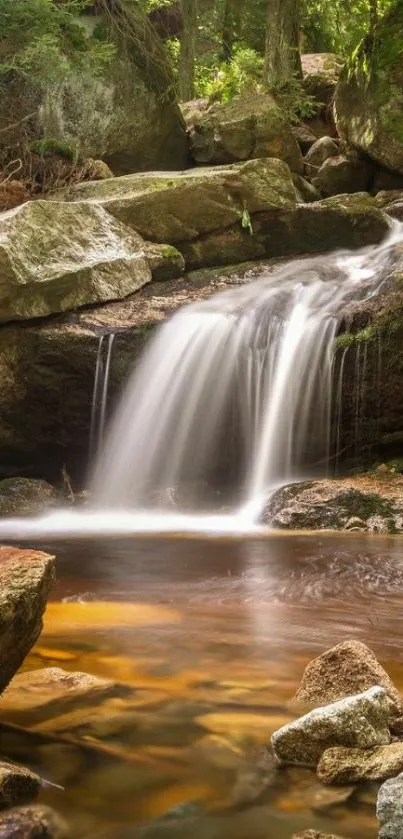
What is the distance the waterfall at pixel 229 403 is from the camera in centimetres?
945

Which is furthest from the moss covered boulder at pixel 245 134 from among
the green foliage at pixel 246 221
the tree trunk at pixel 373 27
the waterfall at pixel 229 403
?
the waterfall at pixel 229 403

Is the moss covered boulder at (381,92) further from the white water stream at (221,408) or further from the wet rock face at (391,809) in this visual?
the wet rock face at (391,809)

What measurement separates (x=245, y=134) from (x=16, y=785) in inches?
573

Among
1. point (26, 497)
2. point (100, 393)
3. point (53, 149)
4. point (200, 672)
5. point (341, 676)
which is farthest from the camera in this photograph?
point (53, 149)

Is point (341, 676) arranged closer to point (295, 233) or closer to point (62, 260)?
point (62, 260)

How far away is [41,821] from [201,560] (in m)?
4.19

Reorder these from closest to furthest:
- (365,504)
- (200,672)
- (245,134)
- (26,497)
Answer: (200,672) < (365,504) < (26,497) < (245,134)

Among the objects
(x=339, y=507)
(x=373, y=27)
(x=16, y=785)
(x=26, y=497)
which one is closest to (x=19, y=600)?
(x=16, y=785)

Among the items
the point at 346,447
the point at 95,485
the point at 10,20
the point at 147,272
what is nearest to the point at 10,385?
the point at 95,485

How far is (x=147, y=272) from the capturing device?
1197 cm

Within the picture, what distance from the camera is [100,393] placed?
10492mm

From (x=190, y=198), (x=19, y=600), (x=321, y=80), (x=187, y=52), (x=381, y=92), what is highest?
(x=187, y=52)

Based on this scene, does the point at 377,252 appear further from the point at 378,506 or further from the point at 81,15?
the point at 81,15

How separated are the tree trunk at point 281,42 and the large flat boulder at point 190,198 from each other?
443 cm
